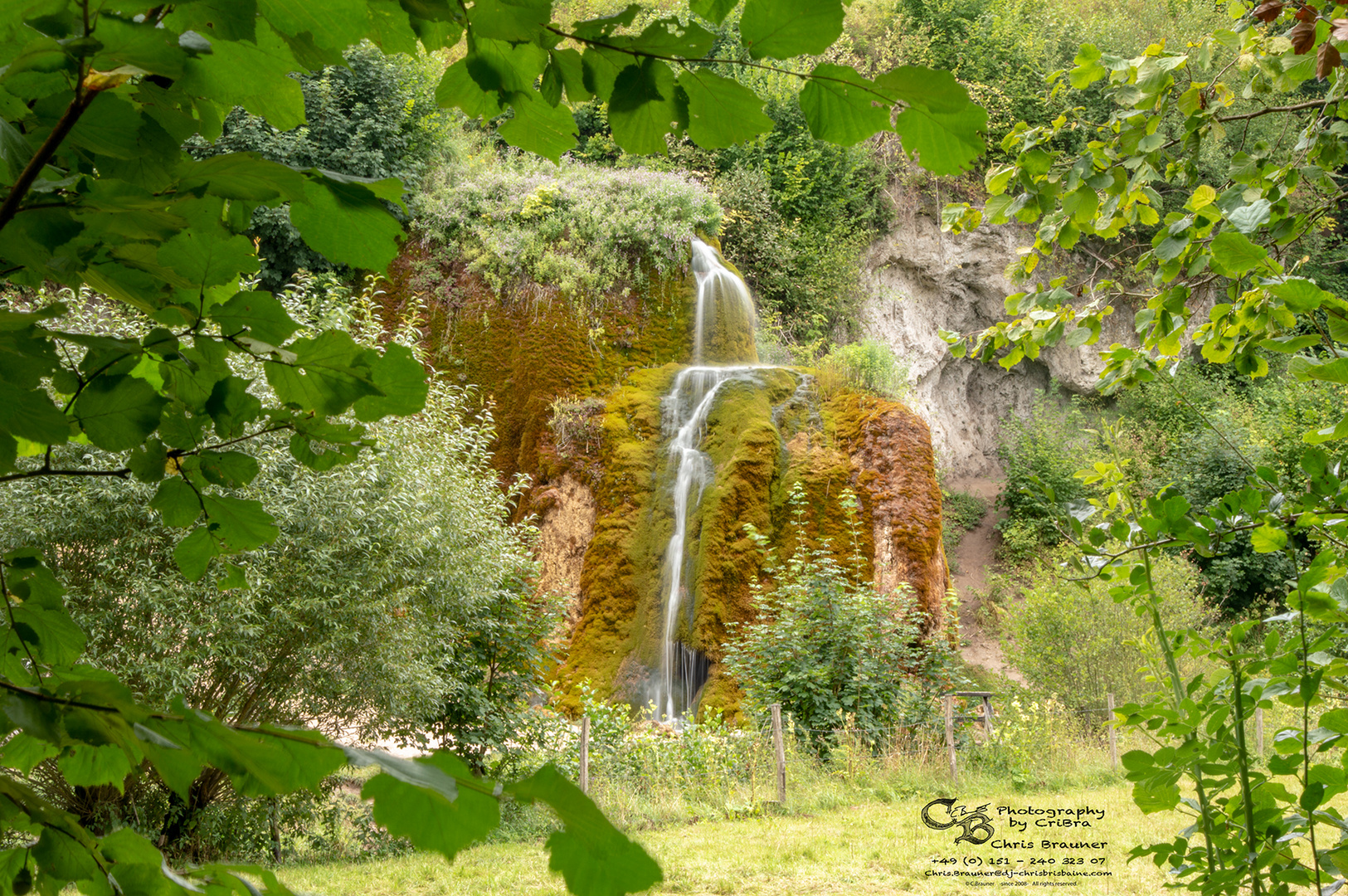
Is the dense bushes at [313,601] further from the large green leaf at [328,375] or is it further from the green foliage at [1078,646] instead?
the green foliage at [1078,646]

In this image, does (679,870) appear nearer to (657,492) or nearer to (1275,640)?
(1275,640)

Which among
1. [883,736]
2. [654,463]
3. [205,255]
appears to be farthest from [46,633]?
[654,463]

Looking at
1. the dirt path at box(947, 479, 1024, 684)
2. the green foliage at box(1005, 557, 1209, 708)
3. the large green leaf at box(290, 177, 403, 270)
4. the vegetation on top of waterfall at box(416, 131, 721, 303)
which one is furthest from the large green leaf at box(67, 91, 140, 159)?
the dirt path at box(947, 479, 1024, 684)

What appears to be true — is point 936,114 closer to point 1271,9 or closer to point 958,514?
point 1271,9

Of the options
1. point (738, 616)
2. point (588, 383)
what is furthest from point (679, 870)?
point (588, 383)

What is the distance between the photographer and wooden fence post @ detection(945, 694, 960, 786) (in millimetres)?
7953

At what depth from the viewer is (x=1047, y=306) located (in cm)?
189

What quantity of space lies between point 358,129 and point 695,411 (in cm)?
771

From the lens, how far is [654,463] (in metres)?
10.9

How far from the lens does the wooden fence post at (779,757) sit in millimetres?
7375

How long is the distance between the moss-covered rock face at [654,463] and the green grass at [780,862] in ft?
8.31

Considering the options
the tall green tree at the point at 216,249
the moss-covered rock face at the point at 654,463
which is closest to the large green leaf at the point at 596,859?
the tall green tree at the point at 216,249

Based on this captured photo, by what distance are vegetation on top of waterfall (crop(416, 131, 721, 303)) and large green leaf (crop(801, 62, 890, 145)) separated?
38.6 ft

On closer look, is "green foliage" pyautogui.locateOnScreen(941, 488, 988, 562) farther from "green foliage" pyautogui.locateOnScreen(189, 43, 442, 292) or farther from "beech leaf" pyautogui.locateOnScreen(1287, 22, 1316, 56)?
"beech leaf" pyautogui.locateOnScreen(1287, 22, 1316, 56)
